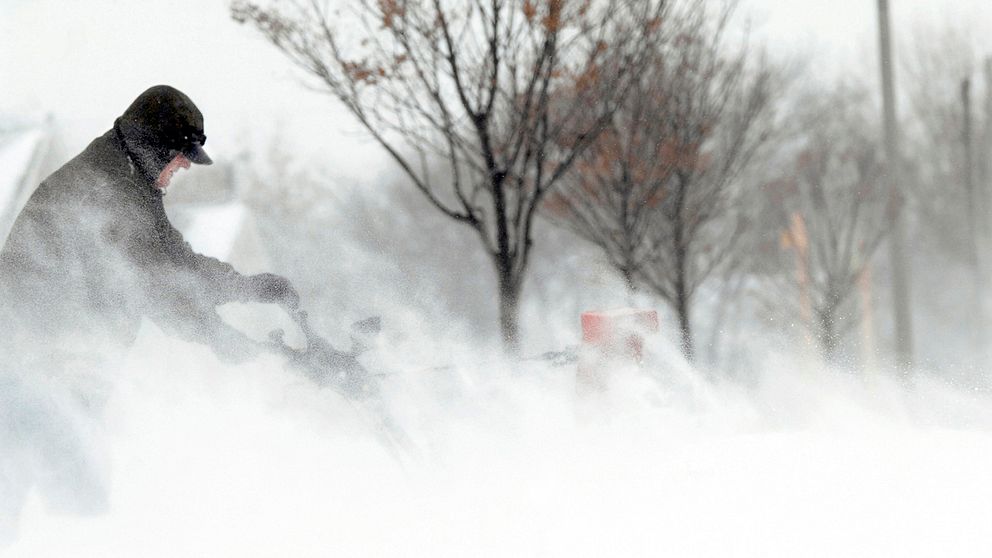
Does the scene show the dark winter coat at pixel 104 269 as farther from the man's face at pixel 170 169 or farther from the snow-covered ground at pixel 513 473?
the snow-covered ground at pixel 513 473

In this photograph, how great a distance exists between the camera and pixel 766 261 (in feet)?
75.2

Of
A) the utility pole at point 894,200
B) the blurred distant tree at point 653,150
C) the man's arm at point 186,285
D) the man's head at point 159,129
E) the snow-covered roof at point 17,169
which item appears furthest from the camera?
the snow-covered roof at point 17,169

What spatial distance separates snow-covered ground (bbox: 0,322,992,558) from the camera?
291 cm

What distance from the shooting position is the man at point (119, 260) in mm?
2982

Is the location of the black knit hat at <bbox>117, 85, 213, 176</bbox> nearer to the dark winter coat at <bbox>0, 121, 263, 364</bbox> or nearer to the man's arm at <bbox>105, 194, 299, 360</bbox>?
the dark winter coat at <bbox>0, 121, 263, 364</bbox>

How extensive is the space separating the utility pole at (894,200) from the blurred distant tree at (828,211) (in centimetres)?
314

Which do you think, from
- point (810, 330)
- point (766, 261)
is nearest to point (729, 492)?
point (810, 330)

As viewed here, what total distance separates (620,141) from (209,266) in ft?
21.5

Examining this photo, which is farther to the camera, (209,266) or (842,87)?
(842,87)

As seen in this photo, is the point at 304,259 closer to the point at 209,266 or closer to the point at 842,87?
the point at 842,87

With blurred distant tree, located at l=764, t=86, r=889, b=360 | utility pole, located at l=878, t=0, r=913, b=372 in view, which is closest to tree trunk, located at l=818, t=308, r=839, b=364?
blurred distant tree, located at l=764, t=86, r=889, b=360

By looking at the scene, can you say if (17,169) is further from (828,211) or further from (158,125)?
(828,211)

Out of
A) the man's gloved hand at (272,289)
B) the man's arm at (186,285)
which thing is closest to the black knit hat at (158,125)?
the man's arm at (186,285)

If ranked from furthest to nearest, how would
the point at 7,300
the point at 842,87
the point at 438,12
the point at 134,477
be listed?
the point at 842,87 < the point at 438,12 < the point at 134,477 < the point at 7,300
